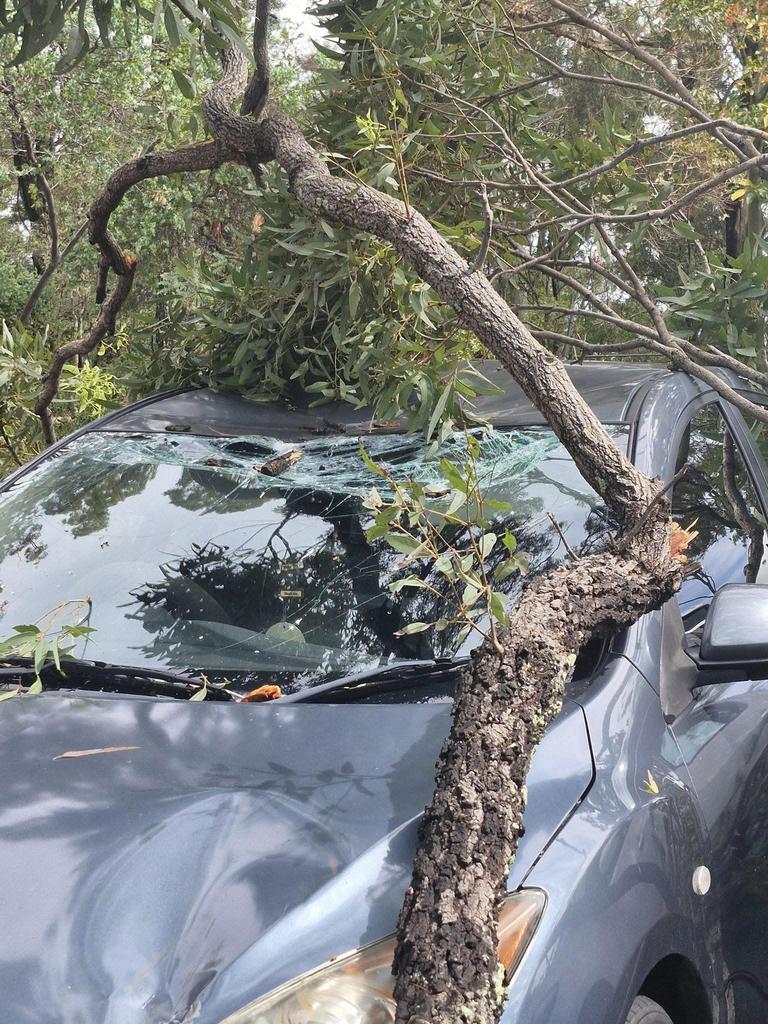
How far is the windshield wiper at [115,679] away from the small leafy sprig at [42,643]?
17 mm

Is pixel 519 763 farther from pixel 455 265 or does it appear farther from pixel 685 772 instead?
pixel 455 265

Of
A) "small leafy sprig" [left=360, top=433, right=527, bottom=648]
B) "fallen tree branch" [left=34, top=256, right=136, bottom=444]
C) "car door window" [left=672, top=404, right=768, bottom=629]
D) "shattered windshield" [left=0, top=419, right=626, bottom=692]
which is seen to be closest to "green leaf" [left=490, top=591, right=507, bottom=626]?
"small leafy sprig" [left=360, top=433, right=527, bottom=648]

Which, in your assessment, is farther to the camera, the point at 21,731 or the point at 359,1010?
the point at 21,731

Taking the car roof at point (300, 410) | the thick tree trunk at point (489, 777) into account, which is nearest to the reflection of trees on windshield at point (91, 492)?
the car roof at point (300, 410)

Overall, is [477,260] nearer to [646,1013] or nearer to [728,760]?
[728,760]

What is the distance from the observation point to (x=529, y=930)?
131 cm

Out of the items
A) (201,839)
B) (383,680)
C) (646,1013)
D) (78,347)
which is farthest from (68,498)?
(646,1013)

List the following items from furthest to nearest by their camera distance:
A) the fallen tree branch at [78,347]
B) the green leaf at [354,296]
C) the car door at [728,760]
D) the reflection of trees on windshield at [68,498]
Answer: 1. the fallen tree branch at [78,347]
2. the green leaf at [354,296]
3. the reflection of trees on windshield at [68,498]
4. the car door at [728,760]

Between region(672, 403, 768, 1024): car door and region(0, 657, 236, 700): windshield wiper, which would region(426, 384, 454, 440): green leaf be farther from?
region(0, 657, 236, 700): windshield wiper

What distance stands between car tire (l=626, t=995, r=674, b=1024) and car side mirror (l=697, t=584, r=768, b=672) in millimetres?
626

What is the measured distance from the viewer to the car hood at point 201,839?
46.9 inches

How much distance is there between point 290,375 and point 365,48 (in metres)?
1.24

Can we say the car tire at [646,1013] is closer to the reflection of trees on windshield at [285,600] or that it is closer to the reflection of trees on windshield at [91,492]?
the reflection of trees on windshield at [285,600]

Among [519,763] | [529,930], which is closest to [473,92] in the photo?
[519,763]
